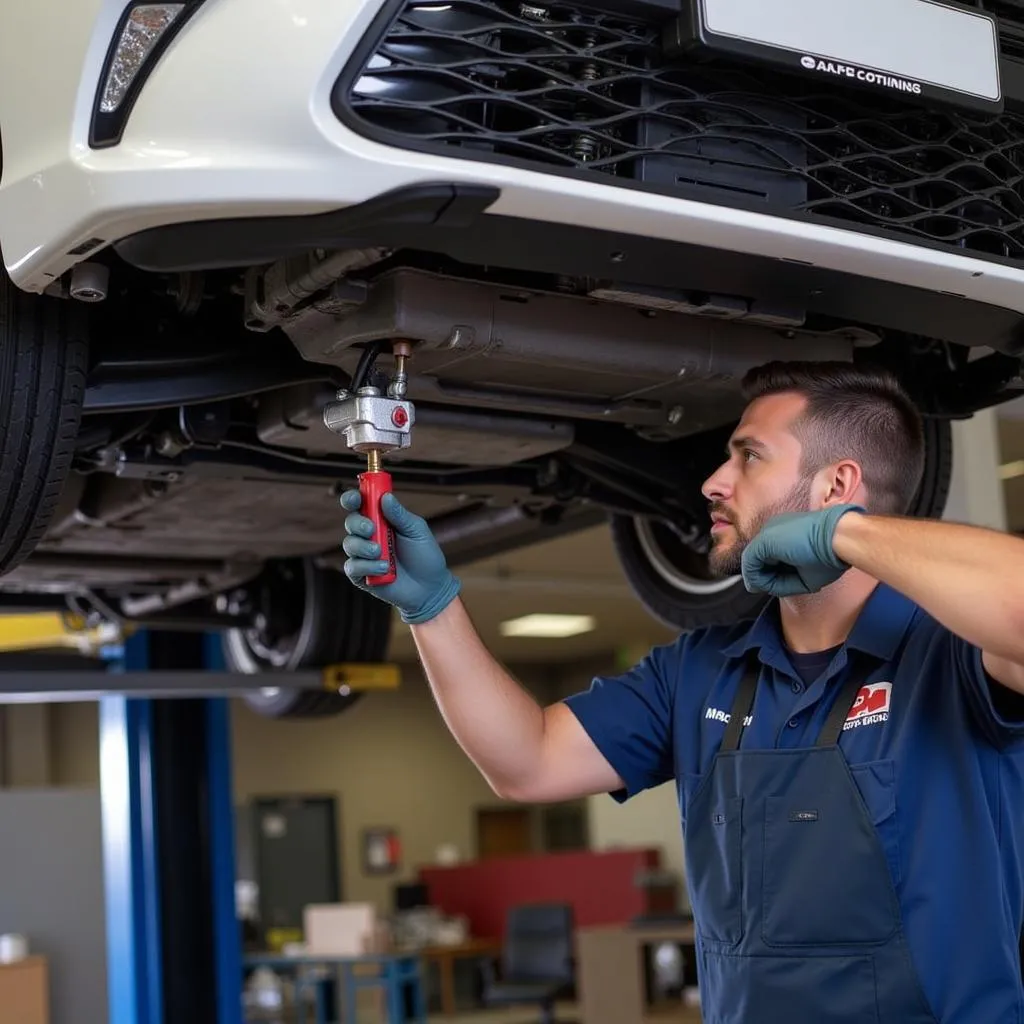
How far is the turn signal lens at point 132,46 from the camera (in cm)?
142

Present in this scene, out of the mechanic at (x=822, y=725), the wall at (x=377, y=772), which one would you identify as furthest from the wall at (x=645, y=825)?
the mechanic at (x=822, y=725)

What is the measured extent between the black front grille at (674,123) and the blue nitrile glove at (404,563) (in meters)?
0.49

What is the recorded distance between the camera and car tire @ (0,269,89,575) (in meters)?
1.79

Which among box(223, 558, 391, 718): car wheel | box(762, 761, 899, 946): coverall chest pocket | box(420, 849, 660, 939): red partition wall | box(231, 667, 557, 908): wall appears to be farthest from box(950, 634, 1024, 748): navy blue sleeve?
box(231, 667, 557, 908): wall

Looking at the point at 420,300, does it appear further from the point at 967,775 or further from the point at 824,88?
the point at 967,775

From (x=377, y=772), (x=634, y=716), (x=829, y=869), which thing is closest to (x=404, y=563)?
(x=634, y=716)

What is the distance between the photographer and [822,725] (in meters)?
1.75

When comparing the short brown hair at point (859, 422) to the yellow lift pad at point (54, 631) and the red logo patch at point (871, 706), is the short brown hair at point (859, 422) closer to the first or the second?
the red logo patch at point (871, 706)

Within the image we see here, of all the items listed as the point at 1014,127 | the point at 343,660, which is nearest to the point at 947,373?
the point at 1014,127

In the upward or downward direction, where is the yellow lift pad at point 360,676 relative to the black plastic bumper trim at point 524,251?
downward

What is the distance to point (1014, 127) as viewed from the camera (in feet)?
6.05

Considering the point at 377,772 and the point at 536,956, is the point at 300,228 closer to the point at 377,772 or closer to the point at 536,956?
the point at 536,956

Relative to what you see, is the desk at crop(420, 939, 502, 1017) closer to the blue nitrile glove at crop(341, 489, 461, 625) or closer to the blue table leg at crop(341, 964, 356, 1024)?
the blue table leg at crop(341, 964, 356, 1024)

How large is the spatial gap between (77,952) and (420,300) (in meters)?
5.26
